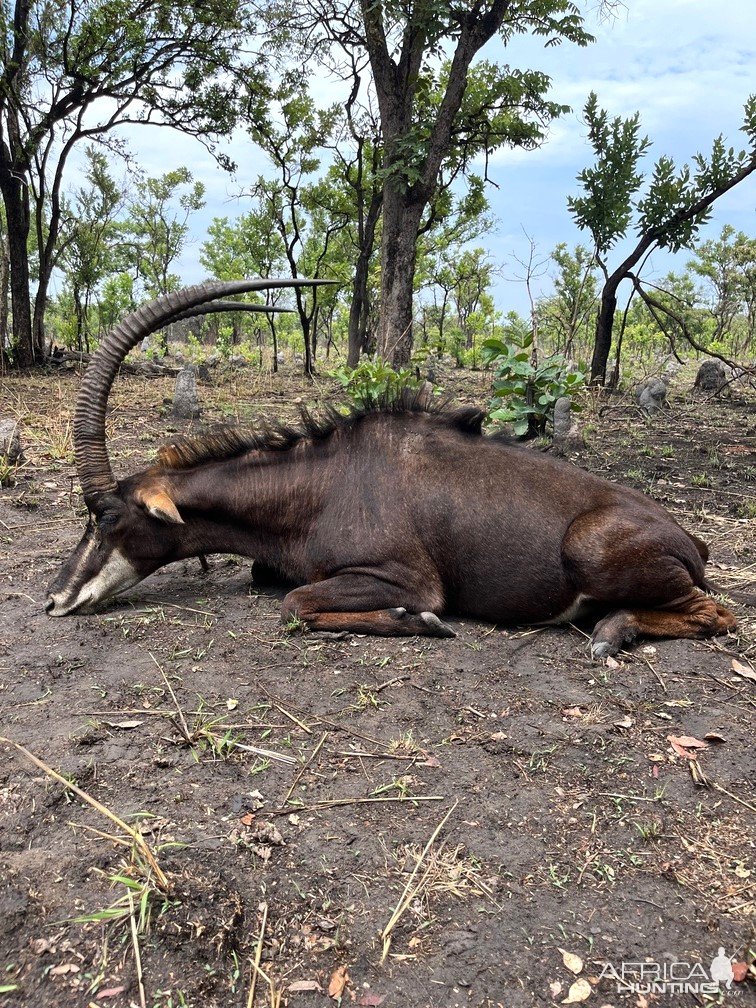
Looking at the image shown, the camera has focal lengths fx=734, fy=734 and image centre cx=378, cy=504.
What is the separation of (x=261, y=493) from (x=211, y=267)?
139ft

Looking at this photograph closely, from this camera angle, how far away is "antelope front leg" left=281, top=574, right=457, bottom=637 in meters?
5.03

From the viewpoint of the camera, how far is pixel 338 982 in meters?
2.42

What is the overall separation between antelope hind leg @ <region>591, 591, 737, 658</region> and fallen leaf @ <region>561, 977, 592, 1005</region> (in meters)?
2.59

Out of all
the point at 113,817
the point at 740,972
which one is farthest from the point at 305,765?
the point at 740,972

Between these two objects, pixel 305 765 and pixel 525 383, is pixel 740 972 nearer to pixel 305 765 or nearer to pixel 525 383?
pixel 305 765

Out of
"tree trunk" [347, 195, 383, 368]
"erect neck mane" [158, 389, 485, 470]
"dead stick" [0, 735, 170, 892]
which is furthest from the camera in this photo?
"tree trunk" [347, 195, 383, 368]

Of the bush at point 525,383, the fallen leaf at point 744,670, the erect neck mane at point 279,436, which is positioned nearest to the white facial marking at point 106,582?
the erect neck mane at point 279,436

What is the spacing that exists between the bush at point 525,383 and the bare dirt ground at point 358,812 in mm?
4026

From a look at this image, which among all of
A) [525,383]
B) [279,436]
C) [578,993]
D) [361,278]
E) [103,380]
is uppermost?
[361,278]

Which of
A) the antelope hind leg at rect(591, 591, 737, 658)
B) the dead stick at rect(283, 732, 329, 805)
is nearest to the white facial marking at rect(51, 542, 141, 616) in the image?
the dead stick at rect(283, 732, 329, 805)

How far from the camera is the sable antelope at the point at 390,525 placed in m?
4.96

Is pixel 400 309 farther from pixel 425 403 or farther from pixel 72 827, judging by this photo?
pixel 72 827

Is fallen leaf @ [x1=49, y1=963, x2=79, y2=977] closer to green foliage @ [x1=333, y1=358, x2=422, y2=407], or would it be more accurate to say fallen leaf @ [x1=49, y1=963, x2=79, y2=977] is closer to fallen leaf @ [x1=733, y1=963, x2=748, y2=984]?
fallen leaf @ [x1=733, y1=963, x2=748, y2=984]

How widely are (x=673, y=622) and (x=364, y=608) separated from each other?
210 cm
